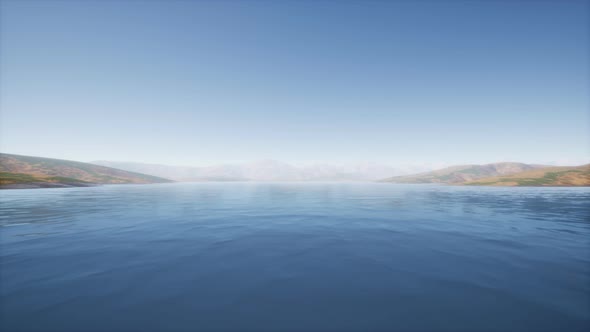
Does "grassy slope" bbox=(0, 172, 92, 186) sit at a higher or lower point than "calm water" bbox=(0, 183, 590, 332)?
higher

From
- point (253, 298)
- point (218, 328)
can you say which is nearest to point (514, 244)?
point (253, 298)

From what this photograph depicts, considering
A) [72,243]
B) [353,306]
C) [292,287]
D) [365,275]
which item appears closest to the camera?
[353,306]

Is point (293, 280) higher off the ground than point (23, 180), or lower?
lower

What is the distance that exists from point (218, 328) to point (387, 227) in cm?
1497

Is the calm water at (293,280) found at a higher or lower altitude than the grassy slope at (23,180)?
lower

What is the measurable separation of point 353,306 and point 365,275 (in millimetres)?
2377

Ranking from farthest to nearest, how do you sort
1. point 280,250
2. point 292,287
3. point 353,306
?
point 280,250
point 292,287
point 353,306

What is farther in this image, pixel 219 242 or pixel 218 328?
pixel 219 242

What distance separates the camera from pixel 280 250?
11.1 metres

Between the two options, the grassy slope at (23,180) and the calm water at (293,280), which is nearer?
the calm water at (293,280)

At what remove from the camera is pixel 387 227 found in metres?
16.2

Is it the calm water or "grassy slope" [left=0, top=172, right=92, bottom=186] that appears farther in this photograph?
"grassy slope" [left=0, top=172, right=92, bottom=186]

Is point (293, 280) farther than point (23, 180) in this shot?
No

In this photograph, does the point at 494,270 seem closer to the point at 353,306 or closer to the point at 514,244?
the point at 514,244
